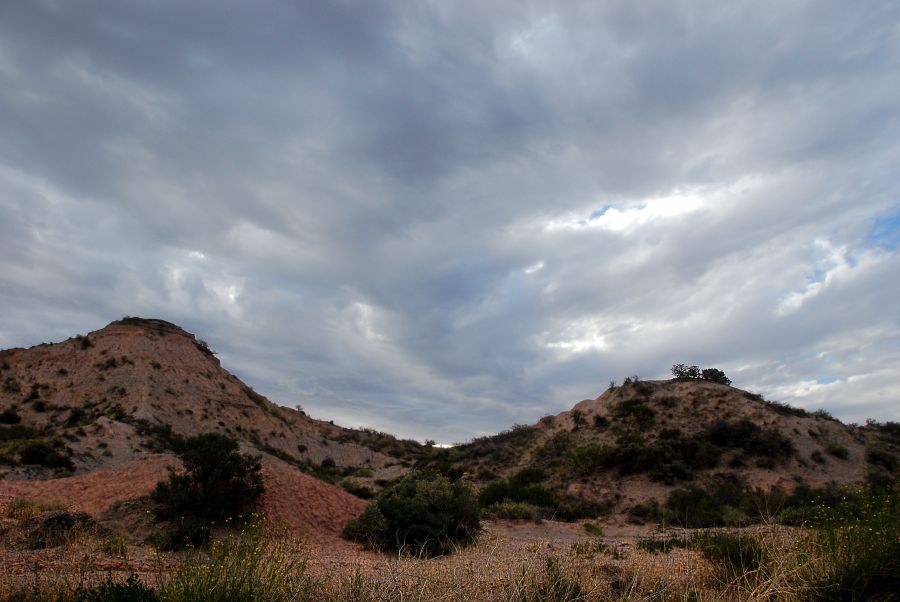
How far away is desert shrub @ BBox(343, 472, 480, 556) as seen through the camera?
13906mm

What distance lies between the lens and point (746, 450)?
28.0m

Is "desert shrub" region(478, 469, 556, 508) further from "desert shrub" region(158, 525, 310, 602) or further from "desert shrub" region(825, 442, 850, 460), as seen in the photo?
"desert shrub" region(158, 525, 310, 602)

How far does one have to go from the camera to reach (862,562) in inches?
234

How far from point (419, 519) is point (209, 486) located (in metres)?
5.19

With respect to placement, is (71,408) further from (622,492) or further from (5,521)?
(622,492)

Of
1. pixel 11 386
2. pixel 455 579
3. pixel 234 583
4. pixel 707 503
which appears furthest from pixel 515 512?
pixel 11 386

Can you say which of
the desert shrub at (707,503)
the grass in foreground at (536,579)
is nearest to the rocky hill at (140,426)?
the grass in foreground at (536,579)

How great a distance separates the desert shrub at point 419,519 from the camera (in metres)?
13.9

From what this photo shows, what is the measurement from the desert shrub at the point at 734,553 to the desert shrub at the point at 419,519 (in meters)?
6.83

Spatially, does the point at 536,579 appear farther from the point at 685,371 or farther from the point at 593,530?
the point at 685,371

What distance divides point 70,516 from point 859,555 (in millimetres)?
13444

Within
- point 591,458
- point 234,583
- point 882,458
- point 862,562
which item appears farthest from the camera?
point 591,458

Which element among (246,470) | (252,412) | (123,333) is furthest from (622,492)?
(123,333)

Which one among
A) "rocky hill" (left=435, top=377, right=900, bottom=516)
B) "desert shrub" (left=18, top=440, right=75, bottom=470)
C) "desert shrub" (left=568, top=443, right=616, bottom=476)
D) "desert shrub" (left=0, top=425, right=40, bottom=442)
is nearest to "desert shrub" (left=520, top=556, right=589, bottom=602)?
"rocky hill" (left=435, top=377, right=900, bottom=516)
